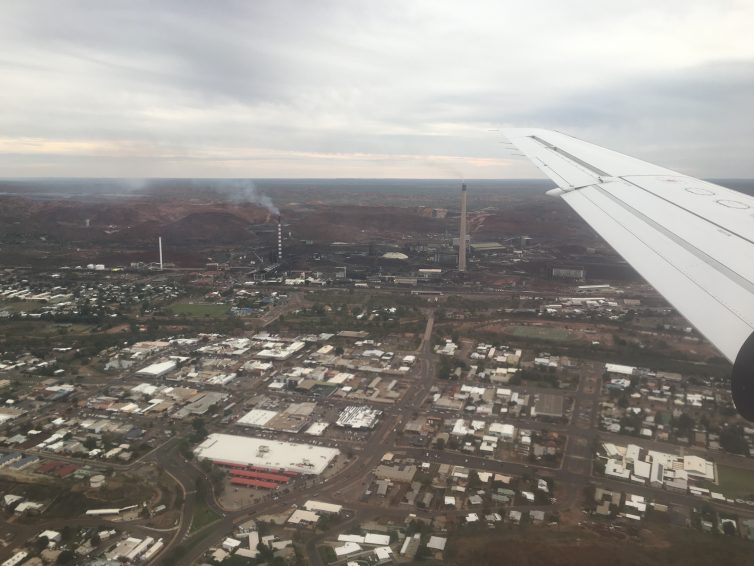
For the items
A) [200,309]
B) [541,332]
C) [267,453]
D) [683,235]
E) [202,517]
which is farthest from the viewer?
[200,309]

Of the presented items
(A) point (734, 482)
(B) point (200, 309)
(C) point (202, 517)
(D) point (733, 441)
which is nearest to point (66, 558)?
(C) point (202, 517)

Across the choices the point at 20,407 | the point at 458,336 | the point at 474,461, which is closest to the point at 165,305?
the point at 20,407

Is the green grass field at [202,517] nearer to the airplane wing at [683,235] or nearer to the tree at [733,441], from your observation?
the airplane wing at [683,235]

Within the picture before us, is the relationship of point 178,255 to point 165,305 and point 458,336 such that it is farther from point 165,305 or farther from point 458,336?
point 458,336

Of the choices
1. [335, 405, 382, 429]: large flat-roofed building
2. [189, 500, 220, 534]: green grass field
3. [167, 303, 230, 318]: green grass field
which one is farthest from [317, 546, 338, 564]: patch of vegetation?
[167, 303, 230, 318]: green grass field

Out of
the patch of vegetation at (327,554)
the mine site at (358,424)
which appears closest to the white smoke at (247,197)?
the mine site at (358,424)

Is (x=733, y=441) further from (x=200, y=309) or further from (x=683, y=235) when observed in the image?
(x=200, y=309)
